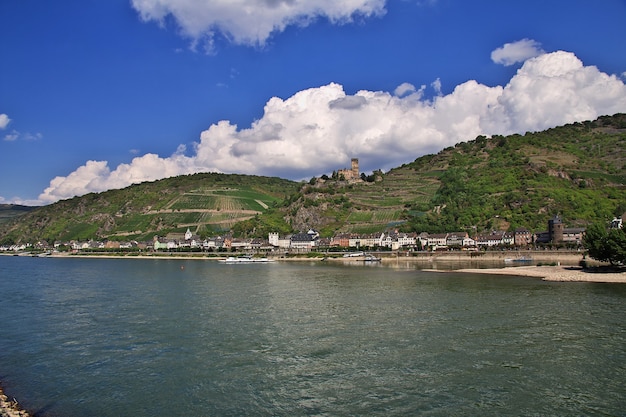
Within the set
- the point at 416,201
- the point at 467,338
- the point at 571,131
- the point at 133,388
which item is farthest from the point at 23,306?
the point at 571,131

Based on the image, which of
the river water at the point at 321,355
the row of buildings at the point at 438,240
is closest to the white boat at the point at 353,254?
the row of buildings at the point at 438,240

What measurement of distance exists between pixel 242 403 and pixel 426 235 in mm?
97211

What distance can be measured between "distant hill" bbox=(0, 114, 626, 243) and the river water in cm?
7790

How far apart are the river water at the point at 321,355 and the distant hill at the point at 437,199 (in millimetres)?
77896

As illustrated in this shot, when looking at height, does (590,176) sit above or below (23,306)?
above

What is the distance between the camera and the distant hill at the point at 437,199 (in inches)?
4311

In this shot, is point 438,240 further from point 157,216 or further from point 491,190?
point 157,216

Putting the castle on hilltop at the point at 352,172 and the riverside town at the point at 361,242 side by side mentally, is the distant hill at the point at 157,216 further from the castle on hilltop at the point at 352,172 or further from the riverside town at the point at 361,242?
the castle on hilltop at the point at 352,172

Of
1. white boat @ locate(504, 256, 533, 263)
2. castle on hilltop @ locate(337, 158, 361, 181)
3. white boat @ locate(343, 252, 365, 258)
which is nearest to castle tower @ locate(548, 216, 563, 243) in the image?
white boat @ locate(504, 256, 533, 263)

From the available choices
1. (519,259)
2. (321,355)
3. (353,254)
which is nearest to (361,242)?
(353,254)

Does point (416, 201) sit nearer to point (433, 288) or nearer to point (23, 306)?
point (433, 288)

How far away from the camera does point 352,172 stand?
183125 mm

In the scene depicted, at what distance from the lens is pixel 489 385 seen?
16.1 m

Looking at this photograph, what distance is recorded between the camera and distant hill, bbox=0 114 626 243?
359ft
